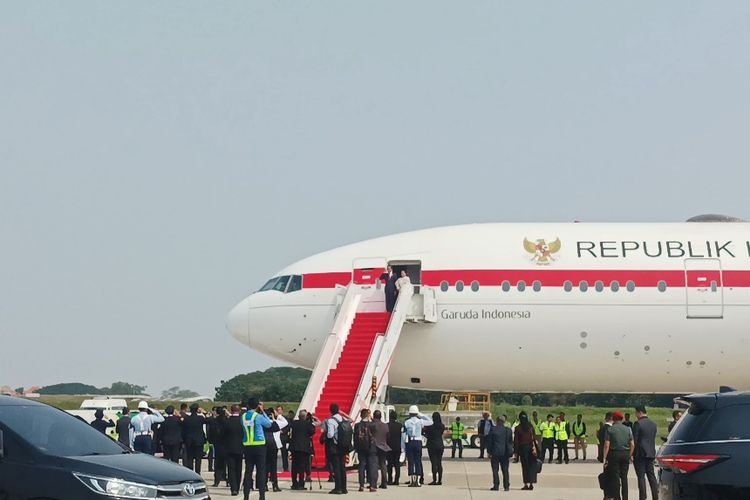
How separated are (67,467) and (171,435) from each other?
1285 cm

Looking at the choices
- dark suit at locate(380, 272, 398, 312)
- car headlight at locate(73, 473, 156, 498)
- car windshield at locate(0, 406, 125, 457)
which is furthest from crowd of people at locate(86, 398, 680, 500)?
car headlight at locate(73, 473, 156, 498)

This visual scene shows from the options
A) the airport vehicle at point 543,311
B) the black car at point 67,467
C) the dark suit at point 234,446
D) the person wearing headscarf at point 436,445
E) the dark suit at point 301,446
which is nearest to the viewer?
the black car at point 67,467

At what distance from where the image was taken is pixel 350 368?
90.9 ft

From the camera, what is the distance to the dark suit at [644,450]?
19203mm

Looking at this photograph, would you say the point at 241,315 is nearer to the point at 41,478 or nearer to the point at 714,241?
the point at 714,241

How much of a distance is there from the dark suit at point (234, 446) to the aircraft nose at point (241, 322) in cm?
969

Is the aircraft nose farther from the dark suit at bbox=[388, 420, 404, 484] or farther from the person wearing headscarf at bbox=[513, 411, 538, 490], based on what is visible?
the person wearing headscarf at bbox=[513, 411, 538, 490]

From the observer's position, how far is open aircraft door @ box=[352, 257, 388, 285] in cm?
2973

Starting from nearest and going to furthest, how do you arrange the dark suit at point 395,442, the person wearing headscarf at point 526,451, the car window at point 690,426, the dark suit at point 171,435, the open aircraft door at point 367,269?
the car window at point 690,426
the person wearing headscarf at point 526,451
the dark suit at point 395,442
the dark suit at point 171,435
the open aircraft door at point 367,269

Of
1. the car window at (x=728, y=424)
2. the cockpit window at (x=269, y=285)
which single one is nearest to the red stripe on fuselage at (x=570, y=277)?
the cockpit window at (x=269, y=285)

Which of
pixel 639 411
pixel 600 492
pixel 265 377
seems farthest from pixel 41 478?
pixel 265 377

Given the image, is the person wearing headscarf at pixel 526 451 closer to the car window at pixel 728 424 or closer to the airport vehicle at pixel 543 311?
the airport vehicle at pixel 543 311

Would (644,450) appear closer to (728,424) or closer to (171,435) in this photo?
(728,424)

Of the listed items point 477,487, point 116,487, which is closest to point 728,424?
point 116,487
